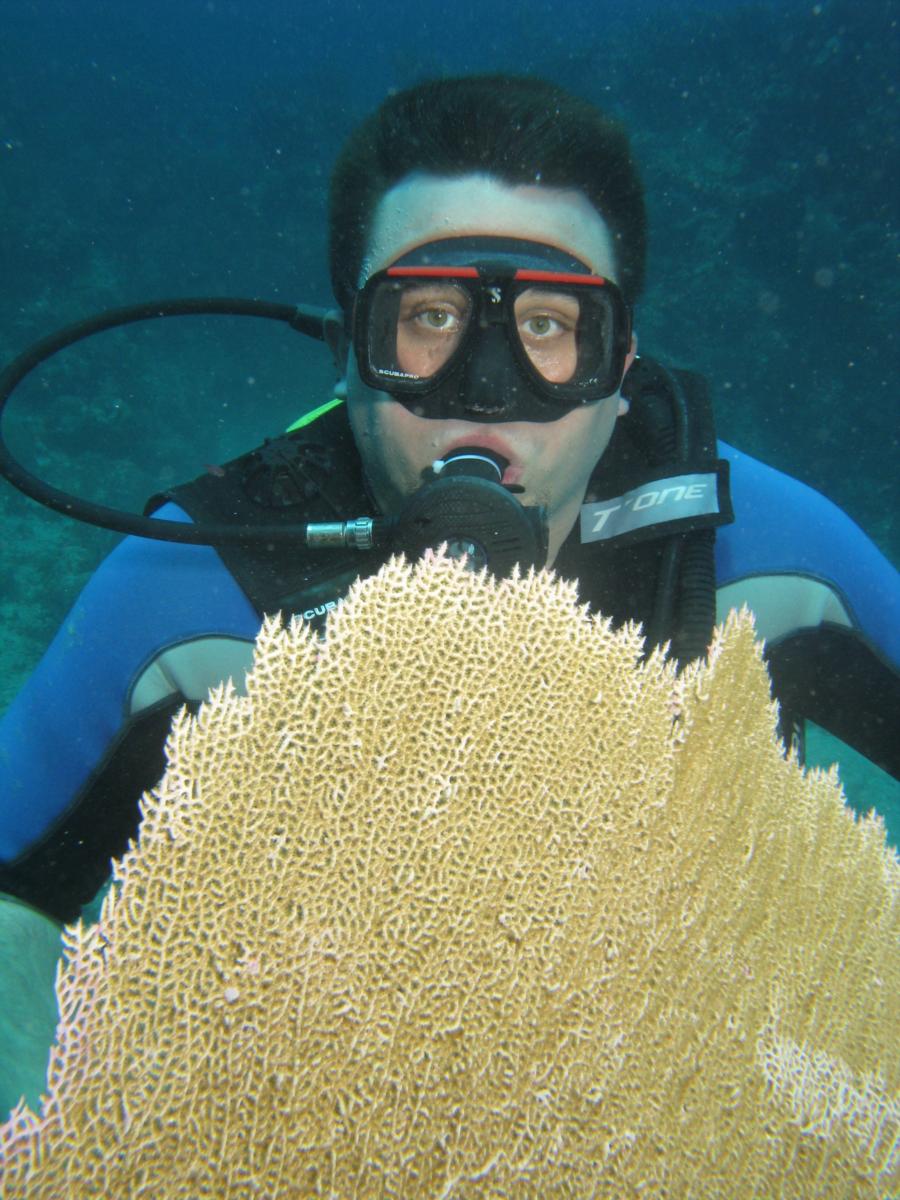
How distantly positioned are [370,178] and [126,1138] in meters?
2.69

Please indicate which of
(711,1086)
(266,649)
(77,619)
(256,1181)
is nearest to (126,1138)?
(256,1181)

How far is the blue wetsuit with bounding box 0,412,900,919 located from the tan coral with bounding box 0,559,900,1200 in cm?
139

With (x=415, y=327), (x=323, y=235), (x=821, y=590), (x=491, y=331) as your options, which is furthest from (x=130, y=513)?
(x=323, y=235)

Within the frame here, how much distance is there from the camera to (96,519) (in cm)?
238

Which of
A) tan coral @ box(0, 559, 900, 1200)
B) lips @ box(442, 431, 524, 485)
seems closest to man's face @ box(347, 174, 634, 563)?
lips @ box(442, 431, 524, 485)

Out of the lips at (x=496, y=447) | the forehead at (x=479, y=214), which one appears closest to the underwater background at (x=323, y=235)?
the lips at (x=496, y=447)

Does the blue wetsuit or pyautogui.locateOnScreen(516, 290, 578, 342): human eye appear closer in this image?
pyautogui.locateOnScreen(516, 290, 578, 342): human eye

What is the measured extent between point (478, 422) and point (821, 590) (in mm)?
1682

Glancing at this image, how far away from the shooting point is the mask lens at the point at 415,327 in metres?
2.24

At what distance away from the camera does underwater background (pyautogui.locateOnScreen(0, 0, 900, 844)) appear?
494 inches

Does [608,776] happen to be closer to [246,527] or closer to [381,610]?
[381,610]

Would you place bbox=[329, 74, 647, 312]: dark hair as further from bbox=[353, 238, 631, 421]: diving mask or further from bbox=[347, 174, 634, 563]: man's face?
bbox=[353, 238, 631, 421]: diving mask

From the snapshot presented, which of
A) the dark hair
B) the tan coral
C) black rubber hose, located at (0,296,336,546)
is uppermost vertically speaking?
the dark hair

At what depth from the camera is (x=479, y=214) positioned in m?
2.21
